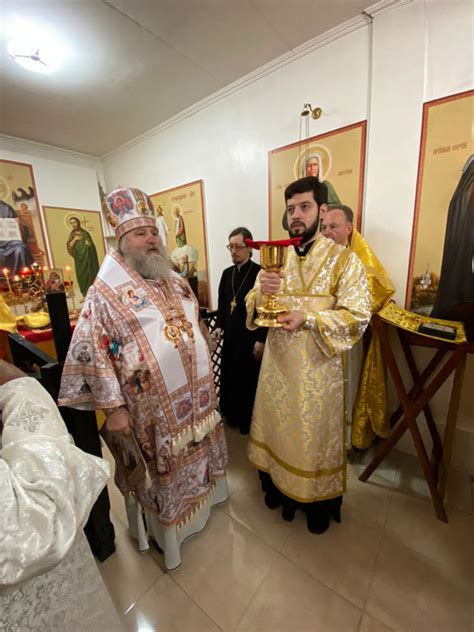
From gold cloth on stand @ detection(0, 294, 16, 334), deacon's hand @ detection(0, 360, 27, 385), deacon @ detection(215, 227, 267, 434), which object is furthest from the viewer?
gold cloth on stand @ detection(0, 294, 16, 334)

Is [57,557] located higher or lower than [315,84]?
lower

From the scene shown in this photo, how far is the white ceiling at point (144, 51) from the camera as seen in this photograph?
1.67 metres

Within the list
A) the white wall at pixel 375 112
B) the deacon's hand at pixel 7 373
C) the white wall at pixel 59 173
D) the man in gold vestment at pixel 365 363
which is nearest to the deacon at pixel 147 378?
the deacon's hand at pixel 7 373

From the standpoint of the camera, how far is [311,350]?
4.19 feet

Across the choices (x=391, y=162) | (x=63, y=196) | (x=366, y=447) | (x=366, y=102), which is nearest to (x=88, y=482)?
(x=366, y=447)

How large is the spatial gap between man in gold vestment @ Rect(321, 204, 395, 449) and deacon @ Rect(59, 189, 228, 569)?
106 centimetres

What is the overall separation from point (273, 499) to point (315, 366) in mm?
1001

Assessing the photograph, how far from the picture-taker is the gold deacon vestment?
3.99ft

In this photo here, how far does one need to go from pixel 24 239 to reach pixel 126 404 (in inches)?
141

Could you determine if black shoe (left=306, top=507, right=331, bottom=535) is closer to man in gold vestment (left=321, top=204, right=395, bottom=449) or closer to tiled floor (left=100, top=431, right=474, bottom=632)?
tiled floor (left=100, top=431, right=474, bottom=632)

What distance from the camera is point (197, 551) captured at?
1418mm

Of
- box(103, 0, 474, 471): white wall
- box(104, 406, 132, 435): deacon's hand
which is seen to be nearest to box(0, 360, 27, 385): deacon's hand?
box(104, 406, 132, 435): deacon's hand

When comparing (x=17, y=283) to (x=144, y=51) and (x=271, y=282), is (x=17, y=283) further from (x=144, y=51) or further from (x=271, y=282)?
(x=271, y=282)

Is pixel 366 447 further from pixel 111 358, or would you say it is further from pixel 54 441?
pixel 54 441
